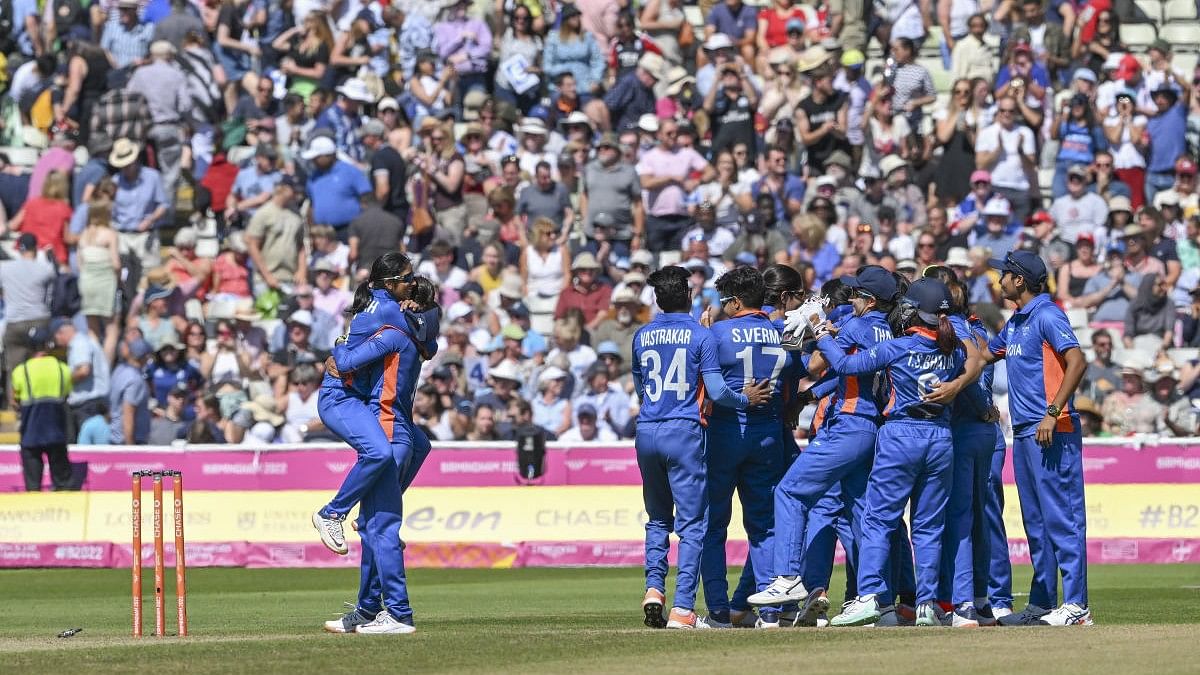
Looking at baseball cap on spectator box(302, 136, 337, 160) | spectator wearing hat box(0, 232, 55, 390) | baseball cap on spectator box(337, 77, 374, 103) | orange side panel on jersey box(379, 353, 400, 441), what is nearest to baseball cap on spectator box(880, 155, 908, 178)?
baseball cap on spectator box(337, 77, 374, 103)

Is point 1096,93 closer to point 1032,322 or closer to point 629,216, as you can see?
point 629,216

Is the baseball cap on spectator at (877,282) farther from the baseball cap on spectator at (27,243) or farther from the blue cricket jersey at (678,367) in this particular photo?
the baseball cap on spectator at (27,243)

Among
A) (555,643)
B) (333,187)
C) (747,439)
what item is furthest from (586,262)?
(555,643)

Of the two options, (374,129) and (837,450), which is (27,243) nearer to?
(374,129)

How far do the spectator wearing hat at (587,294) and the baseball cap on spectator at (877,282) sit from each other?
12.7 m

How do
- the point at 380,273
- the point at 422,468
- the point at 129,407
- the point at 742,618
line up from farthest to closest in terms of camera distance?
the point at 129,407, the point at 422,468, the point at 742,618, the point at 380,273

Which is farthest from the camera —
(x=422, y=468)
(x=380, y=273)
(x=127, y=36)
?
(x=127, y=36)

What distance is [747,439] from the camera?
1388 cm

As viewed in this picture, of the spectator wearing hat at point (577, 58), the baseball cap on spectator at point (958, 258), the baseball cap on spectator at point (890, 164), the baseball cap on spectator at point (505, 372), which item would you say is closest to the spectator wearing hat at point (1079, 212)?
the baseball cap on spectator at point (958, 258)

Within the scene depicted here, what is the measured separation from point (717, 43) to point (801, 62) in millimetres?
1201

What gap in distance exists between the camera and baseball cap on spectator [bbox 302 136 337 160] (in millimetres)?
27953

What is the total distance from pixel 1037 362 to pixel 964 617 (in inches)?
69.9

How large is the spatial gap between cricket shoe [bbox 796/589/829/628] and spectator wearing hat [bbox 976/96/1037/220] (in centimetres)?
1448

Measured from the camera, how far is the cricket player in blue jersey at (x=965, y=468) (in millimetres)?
13695
